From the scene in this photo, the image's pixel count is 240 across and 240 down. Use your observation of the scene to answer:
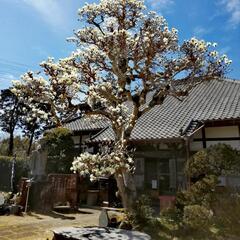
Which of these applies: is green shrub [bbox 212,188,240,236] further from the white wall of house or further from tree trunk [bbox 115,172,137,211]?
the white wall of house

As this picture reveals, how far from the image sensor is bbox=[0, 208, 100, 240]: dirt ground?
7.65 m

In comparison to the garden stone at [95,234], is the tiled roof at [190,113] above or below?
above

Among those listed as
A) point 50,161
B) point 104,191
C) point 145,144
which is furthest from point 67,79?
point 50,161

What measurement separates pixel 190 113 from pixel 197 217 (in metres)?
7.80

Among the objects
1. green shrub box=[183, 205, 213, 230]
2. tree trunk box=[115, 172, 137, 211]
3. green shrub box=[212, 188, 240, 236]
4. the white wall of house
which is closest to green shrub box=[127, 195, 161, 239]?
tree trunk box=[115, 172, 137, 211]

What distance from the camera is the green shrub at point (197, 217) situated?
7427 millimetres

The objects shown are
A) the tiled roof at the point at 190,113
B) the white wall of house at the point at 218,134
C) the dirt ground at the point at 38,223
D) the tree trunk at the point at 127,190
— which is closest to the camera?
the dirt ground at the point at 38,223

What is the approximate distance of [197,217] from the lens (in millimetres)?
7441

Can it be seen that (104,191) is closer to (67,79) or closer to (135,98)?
(135,98)

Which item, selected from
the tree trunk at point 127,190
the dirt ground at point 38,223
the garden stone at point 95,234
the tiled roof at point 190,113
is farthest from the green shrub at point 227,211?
the tiled roof at point 190,113

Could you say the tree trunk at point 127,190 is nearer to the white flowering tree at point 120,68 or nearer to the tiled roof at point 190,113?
the white flowering tree at point 120,68

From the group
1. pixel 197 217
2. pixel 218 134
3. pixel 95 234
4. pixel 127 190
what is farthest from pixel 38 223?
pixel 218 134

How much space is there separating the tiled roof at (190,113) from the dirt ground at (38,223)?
4.89m

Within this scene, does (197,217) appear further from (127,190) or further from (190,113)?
(190,113)
